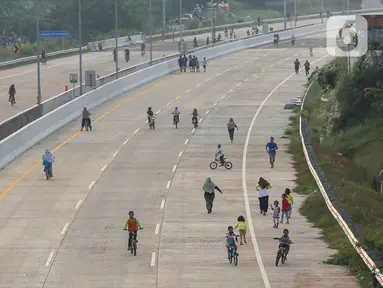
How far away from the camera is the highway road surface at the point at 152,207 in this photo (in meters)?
29.4

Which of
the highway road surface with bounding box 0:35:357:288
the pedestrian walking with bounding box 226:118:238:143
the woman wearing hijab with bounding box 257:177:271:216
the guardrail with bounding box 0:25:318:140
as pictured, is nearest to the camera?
the highway road surface with bounding box 0:35:357:288

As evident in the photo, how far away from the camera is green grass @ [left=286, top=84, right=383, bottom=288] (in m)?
30.4

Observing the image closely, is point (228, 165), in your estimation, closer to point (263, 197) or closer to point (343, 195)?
point (343, 195)

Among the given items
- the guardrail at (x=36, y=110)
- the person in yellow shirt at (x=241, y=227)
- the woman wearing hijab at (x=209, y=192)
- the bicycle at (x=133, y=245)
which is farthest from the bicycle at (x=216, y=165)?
the bicycle at (x=133, y=245)

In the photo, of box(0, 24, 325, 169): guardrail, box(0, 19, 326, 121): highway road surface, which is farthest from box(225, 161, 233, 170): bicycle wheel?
box(0, 19, 326, 121): highway road surface

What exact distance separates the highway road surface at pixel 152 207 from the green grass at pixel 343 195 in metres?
0.45

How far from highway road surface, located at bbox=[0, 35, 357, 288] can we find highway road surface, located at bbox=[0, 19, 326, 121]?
5917 millimetres

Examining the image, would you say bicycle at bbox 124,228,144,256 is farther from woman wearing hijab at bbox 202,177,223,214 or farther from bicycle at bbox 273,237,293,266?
woman wearing hijab at bbox 202,177,223,214

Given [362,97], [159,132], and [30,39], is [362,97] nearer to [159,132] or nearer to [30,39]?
[159,132]

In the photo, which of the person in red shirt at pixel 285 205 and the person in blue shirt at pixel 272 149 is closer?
the person in red shirt at pixel 285 205

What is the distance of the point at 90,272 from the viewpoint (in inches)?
1166

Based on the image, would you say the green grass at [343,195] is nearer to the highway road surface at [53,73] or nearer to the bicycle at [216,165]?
the bicycle at [216,165]

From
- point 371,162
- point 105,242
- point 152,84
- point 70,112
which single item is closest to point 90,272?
point 105,242

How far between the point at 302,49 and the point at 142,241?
89819mm
